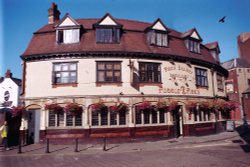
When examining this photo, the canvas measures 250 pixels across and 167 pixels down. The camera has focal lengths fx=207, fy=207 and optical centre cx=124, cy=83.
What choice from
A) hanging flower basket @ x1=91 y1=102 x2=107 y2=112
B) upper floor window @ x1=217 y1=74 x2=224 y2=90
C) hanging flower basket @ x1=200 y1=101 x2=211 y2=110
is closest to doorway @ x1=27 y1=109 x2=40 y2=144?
hanging flower basket @ x1=91 y1=102 x2=107 y2=112

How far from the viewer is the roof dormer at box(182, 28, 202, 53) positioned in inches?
862

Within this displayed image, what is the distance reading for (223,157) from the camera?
33.4 ft

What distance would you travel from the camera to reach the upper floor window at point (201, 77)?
21203 millimetres

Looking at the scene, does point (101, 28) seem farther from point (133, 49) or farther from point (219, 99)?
point (219, 99)

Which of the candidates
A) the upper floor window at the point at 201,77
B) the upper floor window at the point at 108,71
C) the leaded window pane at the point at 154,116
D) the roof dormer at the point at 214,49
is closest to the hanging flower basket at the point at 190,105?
the upper floor window at the point at 201,77

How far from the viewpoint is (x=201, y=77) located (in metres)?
21.7

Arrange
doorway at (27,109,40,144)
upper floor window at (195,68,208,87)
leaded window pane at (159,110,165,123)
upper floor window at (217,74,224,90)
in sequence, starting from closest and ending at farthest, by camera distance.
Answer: doorway at (27,109,40,144)
leaded window pane at (159,110,165,123)
upper floor window at (195,68,208,87)
upper floor window at (217,74,224,90)

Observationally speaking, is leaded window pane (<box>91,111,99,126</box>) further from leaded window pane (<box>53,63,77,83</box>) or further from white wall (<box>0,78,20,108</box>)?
white wall (<box>0,78,20,108</box>)

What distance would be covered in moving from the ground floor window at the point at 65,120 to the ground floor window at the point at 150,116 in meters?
4.75

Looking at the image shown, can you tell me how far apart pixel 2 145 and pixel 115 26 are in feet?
43.8

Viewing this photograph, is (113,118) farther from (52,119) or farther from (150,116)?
(52,119)

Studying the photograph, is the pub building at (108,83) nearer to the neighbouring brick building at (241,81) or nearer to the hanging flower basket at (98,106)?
the hanging flower basket at (98,106)

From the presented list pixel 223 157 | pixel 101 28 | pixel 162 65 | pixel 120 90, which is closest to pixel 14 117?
pixel 120 90

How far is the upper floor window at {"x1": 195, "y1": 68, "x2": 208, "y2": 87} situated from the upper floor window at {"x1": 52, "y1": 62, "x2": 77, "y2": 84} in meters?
12.2
